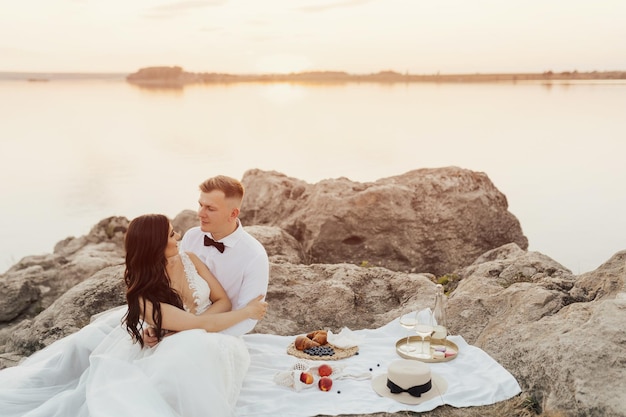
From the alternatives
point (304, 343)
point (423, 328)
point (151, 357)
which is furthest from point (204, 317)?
point (423, 328)

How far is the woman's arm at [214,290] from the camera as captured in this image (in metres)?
5.64

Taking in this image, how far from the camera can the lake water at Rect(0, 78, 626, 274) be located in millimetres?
19203

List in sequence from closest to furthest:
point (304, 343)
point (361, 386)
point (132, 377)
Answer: point (132, 377) → point (361, 386) → point (304, 343)

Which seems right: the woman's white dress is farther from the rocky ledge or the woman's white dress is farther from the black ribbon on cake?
the rocky ledge

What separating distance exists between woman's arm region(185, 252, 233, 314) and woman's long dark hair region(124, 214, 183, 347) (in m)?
0.56

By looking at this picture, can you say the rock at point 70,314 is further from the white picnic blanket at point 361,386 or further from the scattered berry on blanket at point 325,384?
the scattered berry on blanket at point 325,384

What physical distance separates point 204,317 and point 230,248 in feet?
2.72

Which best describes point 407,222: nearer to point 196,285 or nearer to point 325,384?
point 325,384

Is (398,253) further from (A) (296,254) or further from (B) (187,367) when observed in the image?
(B) (187,367)

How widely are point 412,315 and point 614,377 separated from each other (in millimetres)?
1919

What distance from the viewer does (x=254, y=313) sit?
5570 millimetres

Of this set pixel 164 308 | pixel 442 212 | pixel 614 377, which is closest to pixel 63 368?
pixel 164 308

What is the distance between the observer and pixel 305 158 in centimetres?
2964

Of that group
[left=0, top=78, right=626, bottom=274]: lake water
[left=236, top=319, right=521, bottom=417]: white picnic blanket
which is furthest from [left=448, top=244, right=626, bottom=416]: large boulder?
[left=0, top=78, right=626, bottom=274]: lake water
